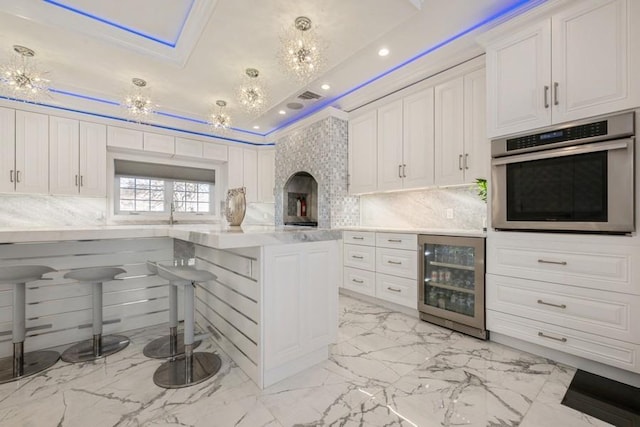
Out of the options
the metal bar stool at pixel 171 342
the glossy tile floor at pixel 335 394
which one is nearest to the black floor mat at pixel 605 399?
the glossy tile floor at pixel 335 394

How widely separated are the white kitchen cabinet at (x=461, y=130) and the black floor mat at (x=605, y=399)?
1.74 meters

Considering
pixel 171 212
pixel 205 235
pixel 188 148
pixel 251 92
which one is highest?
pixel 251 92

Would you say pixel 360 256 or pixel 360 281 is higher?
pixel 360 256

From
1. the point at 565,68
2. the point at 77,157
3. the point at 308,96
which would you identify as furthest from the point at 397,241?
the point at 77,157

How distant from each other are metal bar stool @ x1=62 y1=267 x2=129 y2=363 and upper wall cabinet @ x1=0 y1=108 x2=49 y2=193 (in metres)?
2.67

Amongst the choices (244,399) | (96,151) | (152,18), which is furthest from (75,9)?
(244,399)

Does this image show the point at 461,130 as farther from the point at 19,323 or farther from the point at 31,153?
the point at 31,153

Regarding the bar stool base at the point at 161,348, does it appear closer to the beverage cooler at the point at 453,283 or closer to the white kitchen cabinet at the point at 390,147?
the beverage cooler at the point at 453,283

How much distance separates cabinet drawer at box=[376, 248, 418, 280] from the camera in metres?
3.04

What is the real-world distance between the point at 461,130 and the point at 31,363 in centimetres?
416

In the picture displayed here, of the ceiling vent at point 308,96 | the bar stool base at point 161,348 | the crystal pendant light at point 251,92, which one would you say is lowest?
the bar stool base at point 161,348

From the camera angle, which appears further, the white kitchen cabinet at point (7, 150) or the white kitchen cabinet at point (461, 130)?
the white kitchen cabinet at point (7, 150)

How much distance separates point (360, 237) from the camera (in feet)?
12.0

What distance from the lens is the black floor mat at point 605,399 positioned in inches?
59.7
